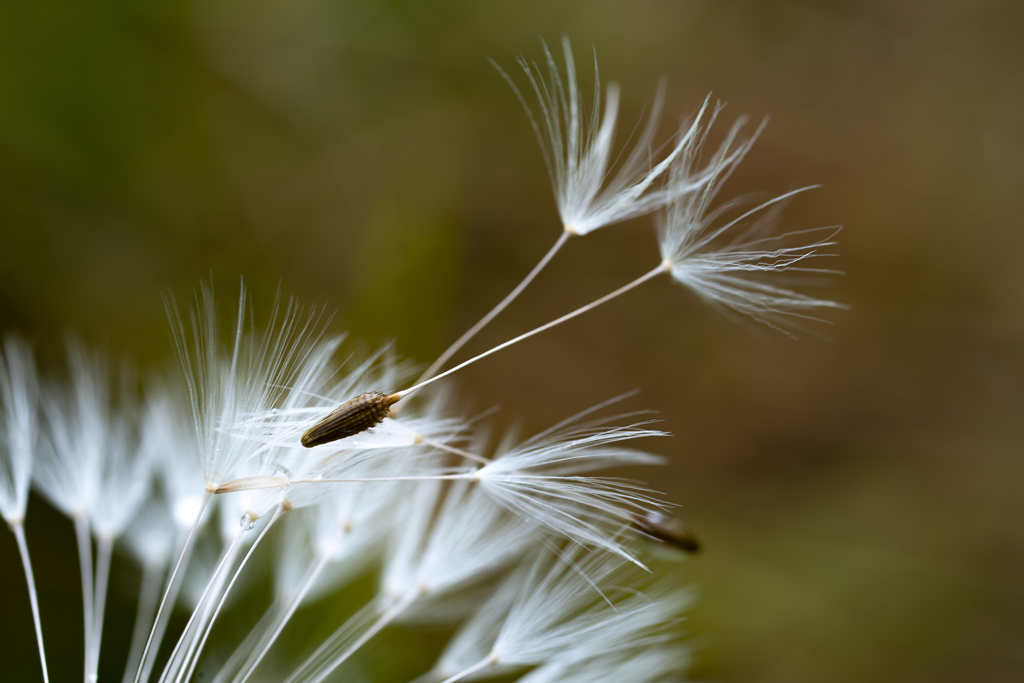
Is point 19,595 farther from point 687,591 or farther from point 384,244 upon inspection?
point 687,591

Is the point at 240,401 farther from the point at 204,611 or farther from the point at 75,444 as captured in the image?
the point at 75,444

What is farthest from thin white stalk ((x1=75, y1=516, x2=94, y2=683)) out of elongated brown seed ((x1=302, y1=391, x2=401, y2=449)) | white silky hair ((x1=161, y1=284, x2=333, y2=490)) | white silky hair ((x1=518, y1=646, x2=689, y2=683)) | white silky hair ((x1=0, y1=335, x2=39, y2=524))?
white silky hair ((x1=518, y1=646, x2=689, y2=683))

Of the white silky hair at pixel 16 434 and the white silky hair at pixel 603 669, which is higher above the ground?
the white silky hair at pixel 16 434

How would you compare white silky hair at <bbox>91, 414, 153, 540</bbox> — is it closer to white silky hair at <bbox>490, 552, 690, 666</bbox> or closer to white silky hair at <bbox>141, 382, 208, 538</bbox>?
white silky hair at <bbox>141, 382, 208, 538</bbox>

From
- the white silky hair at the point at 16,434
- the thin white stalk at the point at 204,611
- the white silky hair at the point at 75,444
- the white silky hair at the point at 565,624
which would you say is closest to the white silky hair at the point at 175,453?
the white silky hair at the point at 75,444

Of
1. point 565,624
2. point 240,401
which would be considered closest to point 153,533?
point 240,401

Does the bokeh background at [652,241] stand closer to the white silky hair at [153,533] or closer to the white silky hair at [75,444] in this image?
the white silky hair at [75,444]

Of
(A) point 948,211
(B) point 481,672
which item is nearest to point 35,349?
(B) point 481,672
